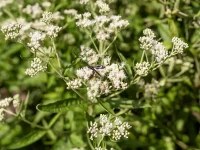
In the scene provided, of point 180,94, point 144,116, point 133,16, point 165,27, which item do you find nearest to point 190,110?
point 180,94

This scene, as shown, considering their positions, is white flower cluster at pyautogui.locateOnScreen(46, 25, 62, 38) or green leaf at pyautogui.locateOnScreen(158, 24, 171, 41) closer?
white flower cluster at pyautogui.locateOnScreen(46, 25, 62, 38)

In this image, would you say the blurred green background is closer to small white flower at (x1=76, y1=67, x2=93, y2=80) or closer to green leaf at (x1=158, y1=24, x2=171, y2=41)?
green leaf at (x1=158, y1=24, x2=171, y2=41)

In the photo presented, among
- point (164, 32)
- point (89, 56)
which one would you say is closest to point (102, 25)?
point (89, 56)

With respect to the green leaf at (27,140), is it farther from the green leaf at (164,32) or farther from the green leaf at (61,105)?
the green leaf at (164,32)

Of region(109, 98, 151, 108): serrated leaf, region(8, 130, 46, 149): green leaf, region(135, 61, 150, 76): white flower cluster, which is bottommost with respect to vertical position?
A: region(8, 130, 46, 149): green leaf

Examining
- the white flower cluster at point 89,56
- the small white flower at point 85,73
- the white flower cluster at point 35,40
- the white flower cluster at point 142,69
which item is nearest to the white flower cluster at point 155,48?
the white flower cluster at point 142,69

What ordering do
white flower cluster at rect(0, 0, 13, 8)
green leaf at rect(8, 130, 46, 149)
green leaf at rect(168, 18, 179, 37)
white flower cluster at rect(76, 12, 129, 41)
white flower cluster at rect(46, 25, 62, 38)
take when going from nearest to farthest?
white flower cluster at rect(46, 25, 62, 38)
white flower cluster at rect(76, 12, 129, 41)
green leaf at rect(8, 130, 46, 149)
green leaf at rect(168, 18, 179, 37)
white flower cluster at rect(0, 0, 13, 8)

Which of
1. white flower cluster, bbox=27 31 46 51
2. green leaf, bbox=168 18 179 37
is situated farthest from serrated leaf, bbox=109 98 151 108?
green leaf, bbox=168 18 179 37

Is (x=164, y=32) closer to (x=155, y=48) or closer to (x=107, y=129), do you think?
(x=155, y=48)
